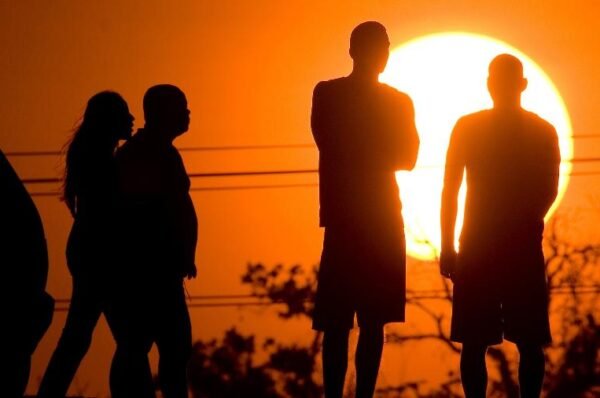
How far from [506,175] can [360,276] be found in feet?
3.33

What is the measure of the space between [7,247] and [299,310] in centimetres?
2412

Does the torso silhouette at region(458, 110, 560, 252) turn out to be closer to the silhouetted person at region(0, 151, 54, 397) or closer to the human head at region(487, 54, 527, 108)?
the human head at region(487, 54, 527, 108)

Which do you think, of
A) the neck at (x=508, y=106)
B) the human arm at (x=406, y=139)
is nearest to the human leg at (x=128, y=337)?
the human arm at (x=406, y=139)

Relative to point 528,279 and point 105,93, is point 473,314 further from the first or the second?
point 105,93

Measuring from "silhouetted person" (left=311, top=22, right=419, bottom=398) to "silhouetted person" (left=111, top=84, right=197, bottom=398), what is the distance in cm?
75

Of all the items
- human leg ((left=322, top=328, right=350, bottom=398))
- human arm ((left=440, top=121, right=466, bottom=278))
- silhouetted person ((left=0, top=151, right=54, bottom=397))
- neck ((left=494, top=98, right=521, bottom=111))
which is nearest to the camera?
silhouetted person ((left=0, top=151, right=54, bottom=397))

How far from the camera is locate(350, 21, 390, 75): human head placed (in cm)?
511

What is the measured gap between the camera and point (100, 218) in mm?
5141

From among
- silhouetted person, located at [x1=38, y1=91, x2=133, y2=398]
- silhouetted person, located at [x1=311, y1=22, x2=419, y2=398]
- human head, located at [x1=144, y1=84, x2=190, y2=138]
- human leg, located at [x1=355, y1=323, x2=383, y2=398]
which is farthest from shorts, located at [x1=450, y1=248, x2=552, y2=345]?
silhouetted person, located at [x1=38, y1=91, x2=133, y2=398]

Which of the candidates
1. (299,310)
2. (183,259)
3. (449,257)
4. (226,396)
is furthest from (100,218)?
(226,396)

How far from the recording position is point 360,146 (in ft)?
16.7

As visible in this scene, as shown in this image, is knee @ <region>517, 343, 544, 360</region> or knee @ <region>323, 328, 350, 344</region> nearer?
knee @ <region>323, 328, 350, 344</region>

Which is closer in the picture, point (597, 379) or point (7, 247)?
point (7, 247)

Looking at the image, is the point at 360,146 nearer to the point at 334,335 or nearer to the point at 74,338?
the point at 334,335
